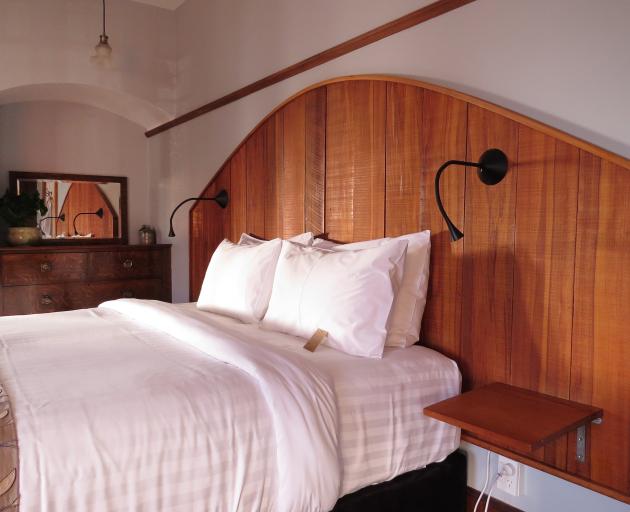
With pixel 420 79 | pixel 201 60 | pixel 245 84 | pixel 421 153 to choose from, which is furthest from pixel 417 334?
pixel 201 60

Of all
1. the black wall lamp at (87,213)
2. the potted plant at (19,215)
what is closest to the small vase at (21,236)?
the potted plant at (19,215)

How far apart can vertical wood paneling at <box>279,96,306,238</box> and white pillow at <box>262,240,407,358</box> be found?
677 mm

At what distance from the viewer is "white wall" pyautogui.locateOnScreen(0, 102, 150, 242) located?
3.96 meters

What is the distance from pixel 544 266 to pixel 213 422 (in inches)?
41.7

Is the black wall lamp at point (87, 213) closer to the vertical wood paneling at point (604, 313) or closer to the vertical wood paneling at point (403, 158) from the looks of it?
the vertical wood paneling at point (403, 158)

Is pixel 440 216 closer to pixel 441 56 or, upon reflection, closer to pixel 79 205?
pixel 441 56

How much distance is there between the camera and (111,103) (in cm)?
419

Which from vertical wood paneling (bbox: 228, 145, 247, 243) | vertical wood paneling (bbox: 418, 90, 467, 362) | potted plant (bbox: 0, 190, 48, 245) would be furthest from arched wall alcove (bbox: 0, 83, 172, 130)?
vertical wood paneling (bbox: 418, 90, 467, 362)

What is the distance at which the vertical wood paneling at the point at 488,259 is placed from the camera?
169cm

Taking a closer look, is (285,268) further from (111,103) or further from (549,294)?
(111,103)

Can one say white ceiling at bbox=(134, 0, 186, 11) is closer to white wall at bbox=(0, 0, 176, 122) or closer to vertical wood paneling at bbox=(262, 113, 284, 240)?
white wall at bbox=(0, 0, 176, 122)

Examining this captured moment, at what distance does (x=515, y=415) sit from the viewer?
4.62ft

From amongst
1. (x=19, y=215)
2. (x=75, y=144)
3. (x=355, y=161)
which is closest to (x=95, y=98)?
(x=75, y=144)

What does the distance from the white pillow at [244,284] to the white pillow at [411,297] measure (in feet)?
2.24
